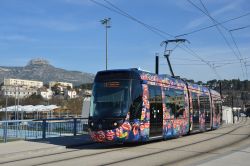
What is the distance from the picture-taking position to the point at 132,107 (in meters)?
18.1

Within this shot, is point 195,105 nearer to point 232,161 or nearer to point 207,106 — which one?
point 207,106

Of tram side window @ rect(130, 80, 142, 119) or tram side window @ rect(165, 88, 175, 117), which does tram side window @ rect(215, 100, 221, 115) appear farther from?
tram side window @ rect(130, 80, 142, 119)

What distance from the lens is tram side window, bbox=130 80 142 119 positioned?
18.1 meters

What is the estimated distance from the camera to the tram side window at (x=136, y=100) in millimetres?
18145

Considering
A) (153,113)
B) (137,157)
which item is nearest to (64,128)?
(153,113)

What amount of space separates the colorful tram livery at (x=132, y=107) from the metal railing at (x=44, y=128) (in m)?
4.42

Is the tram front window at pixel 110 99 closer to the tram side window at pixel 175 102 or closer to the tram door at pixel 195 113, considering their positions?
the tram side window at pixel 175 102

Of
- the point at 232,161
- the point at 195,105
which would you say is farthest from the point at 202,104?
the point at 232,161

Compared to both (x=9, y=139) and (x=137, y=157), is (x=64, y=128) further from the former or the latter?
(x=137, y=157)

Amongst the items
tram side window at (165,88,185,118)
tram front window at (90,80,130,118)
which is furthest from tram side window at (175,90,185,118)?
tram front window at (90,80,130,118)

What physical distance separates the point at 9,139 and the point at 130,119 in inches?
282

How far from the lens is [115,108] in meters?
18.0

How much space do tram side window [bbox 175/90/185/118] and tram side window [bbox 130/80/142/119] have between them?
16.0 feet

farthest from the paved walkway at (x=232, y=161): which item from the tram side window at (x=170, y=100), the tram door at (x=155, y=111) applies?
the tram side window at (x=170, y=100)
